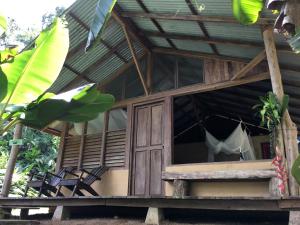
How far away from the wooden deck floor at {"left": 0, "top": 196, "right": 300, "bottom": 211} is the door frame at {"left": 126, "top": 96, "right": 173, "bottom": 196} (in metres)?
1.30

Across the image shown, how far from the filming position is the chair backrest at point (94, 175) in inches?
225

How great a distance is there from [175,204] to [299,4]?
3.09m

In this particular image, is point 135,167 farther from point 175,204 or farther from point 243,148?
point 243,148

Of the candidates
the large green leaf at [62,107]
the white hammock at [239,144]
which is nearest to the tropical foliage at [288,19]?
the large green leaf at [62,107]

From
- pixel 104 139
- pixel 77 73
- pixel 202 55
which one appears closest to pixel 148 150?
pixel 104 139

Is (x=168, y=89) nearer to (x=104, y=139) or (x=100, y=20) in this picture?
(x=104, y=139)

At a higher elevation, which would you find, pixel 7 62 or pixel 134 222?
pixel 7 62

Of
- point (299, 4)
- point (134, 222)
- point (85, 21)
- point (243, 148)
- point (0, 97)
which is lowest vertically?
point (134, 222)

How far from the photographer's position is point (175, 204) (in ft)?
13.5

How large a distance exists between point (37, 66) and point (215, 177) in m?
3.42

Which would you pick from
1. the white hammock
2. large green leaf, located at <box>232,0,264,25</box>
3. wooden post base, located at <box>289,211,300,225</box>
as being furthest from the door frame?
large green leaf, located at <box>232,0,264,25</box>

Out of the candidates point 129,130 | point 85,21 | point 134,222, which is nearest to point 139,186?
point 129,130

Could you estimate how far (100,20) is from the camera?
1936 mm

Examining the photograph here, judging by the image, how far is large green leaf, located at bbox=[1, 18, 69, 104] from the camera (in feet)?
6.47
